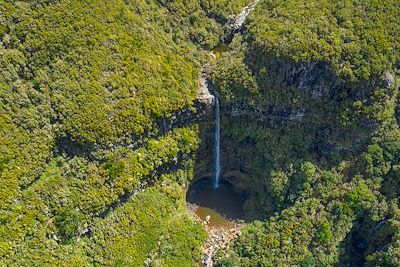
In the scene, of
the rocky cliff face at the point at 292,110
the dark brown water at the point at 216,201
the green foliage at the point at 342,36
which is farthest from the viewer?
the dark brown water at the point at 216,201

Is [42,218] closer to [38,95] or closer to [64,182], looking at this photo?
[64,182]

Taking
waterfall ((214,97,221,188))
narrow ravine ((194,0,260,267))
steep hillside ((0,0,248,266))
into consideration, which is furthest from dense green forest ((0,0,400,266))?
narrow ravine ((194,0,260,267))

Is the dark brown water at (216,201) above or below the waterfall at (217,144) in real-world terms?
below

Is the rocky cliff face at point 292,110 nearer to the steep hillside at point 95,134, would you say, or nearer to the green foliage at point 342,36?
the green foliage at point 342,36

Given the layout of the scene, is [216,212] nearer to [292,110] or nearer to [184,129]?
[184,129]

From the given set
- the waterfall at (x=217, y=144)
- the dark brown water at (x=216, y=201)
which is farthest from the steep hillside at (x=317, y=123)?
the dark brown water at (x=216, y=201)

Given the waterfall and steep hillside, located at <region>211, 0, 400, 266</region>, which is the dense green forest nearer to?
steep hillside, located at <region>211, 0, 400, 266</region>

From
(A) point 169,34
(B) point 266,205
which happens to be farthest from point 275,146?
(A) point 169,34
